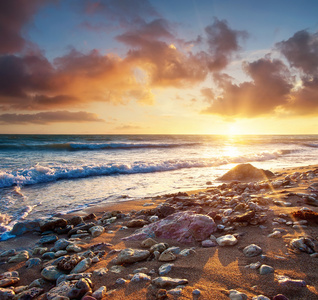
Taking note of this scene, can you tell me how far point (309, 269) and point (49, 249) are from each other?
12.1ft

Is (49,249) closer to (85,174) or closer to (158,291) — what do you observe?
(158,291)

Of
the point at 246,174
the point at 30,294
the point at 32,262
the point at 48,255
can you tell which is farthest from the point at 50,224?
the point at 246,174

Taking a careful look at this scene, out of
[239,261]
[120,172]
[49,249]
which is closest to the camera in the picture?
[239,261]

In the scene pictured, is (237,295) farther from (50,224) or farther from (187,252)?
(50,224)

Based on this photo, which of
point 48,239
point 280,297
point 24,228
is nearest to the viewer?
point 280,297

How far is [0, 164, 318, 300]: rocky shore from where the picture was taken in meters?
2.06

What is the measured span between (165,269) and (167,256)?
27 cm

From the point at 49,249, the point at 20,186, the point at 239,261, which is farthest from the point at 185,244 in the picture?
the point at 20,186

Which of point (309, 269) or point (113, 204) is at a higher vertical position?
point (309, 269)

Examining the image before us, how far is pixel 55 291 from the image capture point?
2168 mm

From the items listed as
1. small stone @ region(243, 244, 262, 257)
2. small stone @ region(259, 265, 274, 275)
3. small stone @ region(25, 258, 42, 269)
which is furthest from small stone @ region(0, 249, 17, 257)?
small stone @ region(259, 265, 274, 275)

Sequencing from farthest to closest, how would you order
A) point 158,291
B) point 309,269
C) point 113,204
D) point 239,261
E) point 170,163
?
point 170,163 → point 113,204 → point 239,261 → point 309,269 → point 158,291

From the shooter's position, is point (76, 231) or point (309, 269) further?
point (76, 231)

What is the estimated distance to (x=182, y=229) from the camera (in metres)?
3.40
